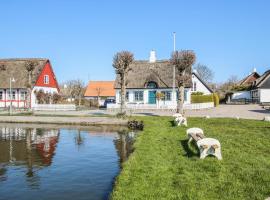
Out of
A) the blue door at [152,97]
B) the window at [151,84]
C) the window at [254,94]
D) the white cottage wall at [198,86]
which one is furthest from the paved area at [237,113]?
the window at [254,94]

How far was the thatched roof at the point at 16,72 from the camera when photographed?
198 feet

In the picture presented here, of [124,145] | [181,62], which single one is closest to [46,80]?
[181,62]

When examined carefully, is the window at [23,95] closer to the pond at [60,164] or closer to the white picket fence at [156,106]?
the white picket fence at [156,106]

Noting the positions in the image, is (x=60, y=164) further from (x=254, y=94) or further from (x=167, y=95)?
(x=254, y=94)

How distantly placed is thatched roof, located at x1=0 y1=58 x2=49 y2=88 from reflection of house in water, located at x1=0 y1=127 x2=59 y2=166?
122 feet

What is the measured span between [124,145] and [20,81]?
1797 inches

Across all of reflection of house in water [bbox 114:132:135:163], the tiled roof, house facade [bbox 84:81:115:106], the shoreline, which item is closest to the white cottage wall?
house facade [bbox 84:81:115:106]

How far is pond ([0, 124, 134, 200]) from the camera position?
33.8 ft

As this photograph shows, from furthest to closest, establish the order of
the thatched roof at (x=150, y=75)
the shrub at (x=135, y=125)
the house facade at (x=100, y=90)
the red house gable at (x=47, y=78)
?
the house facade at (x=100, y=90) → the red house gable at (x=47, y=78) → the thatched roof at (x=150, y=75) → the shrub at (x=135, y=125)

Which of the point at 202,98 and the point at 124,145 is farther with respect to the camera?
the point at 202,98

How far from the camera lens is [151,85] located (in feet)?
185

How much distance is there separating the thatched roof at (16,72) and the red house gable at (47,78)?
86cm

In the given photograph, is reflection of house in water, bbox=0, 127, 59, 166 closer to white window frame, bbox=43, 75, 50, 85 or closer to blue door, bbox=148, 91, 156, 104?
blue door, bbox=148, 91, 156, 104

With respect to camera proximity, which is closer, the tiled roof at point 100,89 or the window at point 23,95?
the window at point 23,95
